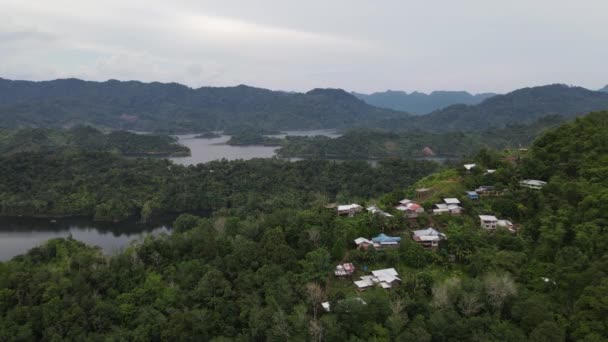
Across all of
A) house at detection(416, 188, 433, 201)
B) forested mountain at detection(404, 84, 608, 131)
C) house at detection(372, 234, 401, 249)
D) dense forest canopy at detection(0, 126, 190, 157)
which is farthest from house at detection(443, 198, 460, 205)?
forested mountain at detection(404, 84, 608, 131)

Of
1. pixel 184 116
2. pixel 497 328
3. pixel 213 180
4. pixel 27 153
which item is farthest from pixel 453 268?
pixel 184 116

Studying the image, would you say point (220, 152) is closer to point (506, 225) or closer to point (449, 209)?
point (449, 209)

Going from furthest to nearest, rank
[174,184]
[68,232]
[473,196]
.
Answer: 1. [174,184]
2. [68,232]
3. [473,196]

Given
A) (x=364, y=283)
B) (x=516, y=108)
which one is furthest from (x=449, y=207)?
(x=516, y=108)

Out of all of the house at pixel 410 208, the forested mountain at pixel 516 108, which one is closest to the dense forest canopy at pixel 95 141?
the house at pixel 410 208

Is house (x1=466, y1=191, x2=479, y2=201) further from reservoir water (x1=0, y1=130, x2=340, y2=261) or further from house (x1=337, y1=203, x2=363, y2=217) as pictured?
reservoir water (x1=0, y1=130, x2=340, y2=261)

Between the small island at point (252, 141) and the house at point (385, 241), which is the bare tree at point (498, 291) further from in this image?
the small island at point (252, 141)
